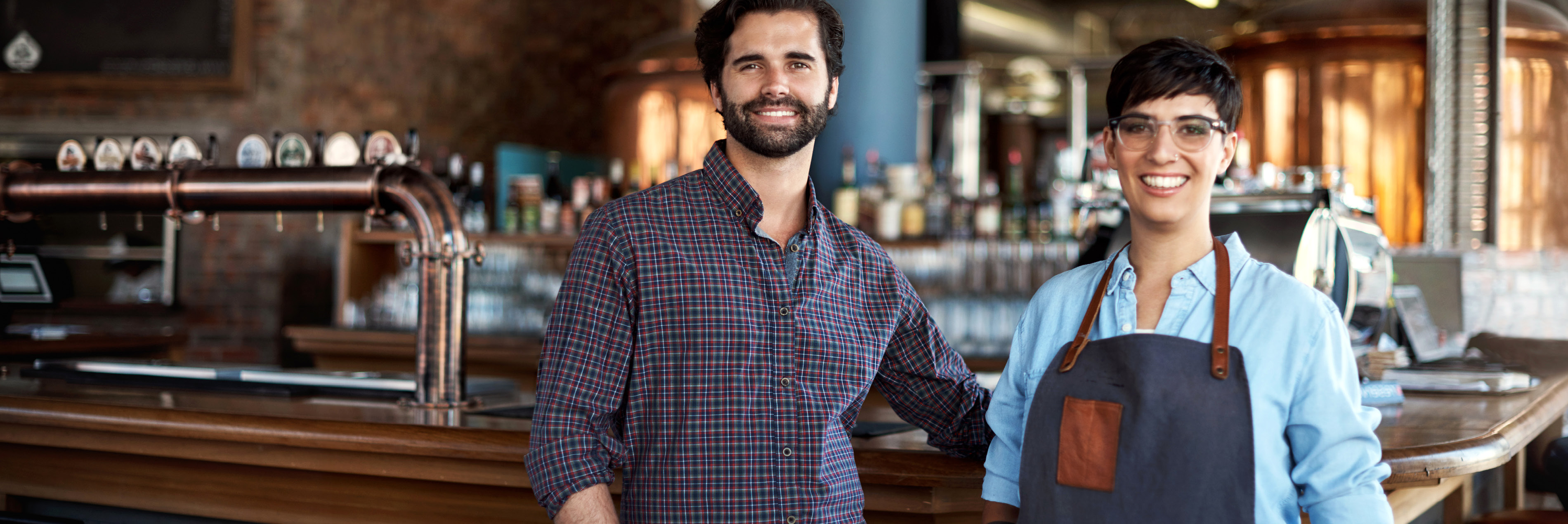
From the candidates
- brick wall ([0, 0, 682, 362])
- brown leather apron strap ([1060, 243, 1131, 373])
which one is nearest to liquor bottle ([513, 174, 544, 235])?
brick wall ([0, 0, 682, 362])

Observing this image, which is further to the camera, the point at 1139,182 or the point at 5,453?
the point at 5,453

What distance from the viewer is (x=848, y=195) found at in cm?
436

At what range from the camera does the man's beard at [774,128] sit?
130 centimetres

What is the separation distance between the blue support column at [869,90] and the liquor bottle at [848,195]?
0.10 feet

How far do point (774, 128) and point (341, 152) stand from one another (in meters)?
1.43

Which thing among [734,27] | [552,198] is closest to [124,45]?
[552,198]

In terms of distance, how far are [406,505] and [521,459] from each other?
313 millimetres

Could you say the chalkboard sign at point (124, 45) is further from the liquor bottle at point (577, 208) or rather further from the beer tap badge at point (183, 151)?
the beer tap badge at point (183, 151)

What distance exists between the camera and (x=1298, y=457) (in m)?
1.08

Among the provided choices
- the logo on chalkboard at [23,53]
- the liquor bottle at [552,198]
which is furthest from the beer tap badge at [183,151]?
the logo on chalkboard at [23,53]

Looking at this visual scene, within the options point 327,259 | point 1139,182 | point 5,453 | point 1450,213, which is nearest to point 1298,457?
point 1139,182

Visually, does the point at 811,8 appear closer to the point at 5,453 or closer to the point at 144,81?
the point at 5,453

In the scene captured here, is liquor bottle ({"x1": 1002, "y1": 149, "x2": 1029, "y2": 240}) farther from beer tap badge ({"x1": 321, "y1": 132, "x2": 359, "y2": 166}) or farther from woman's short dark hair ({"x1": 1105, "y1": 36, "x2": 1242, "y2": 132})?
woman's short dark hair ({"x1": 1105, "y1": 36, "x2": 1242, "y2": 132})

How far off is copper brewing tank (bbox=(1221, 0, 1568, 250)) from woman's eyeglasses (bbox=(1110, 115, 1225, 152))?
10.7 feet
